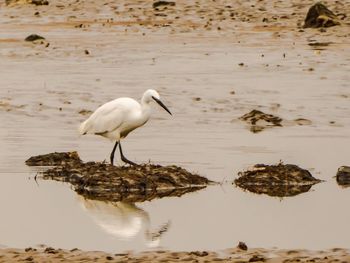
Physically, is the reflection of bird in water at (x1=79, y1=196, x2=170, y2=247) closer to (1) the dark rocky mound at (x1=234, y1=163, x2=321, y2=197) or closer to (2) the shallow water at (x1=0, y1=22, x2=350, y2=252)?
(2) the shallow water at (x1=0, y1=22, x2=350, y2=252)

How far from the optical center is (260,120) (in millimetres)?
21578

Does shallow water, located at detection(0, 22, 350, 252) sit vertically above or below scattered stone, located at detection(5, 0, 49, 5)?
below

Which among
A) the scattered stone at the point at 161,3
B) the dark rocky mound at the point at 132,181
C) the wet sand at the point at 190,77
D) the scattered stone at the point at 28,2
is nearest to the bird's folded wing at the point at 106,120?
the wet sand at the point at 190,77

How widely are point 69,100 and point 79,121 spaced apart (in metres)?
2.42

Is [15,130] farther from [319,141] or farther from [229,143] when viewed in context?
[319,141]

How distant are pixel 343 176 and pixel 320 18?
735 inches

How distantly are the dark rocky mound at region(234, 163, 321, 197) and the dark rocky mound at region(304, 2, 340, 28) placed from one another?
1835 cm

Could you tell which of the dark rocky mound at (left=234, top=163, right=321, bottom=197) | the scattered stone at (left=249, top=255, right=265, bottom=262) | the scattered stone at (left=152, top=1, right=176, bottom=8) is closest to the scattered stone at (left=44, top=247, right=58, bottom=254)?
the scattered stone at (left=249, top=255, right=265, bottom=262)

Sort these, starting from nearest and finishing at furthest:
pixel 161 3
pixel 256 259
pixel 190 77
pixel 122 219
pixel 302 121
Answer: pixel 256 259 → pixel 122 219 → pixel 302 121 → pixel 190 77 → pixel 161 3

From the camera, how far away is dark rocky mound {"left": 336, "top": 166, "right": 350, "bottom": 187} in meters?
16.1

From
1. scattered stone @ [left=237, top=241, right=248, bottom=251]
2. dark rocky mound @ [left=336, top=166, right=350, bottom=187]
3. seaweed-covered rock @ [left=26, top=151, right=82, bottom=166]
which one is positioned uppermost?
seaweed-covered rock @ [left=26, top=151, right=82, bottom=166]

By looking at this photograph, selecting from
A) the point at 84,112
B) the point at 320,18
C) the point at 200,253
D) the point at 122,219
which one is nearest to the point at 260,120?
the point at 84,112

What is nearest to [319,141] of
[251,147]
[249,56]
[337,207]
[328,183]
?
[251,147]

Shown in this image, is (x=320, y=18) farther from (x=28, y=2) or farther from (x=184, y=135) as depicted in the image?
(x=184, y=135)
